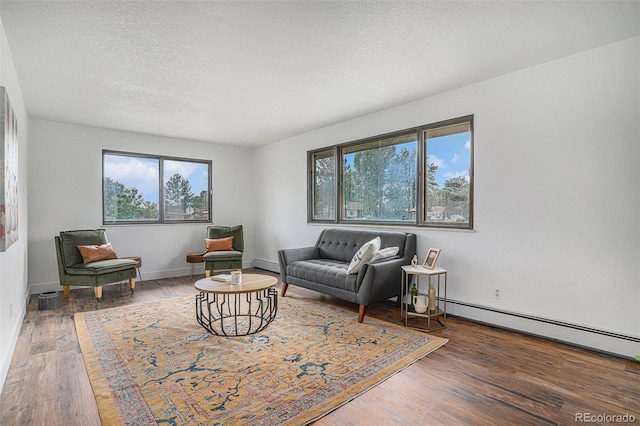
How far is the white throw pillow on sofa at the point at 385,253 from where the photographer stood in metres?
3.69

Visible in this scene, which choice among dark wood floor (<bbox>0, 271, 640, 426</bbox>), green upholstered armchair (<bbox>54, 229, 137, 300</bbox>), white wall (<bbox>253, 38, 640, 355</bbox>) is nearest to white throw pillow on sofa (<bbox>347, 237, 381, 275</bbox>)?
white wall (<bbox>253, 38, 640, 355</bbox>)

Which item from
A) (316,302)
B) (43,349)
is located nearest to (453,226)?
(316,302)

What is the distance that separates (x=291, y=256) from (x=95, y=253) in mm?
2879

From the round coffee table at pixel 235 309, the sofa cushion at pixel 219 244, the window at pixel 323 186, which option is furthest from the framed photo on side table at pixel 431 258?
the sofa cushion at pixel 219 244

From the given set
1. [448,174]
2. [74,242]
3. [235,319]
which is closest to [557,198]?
[448,174]

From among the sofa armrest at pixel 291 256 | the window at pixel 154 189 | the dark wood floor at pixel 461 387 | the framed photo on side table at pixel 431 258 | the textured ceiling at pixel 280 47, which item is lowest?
the dark wood floor at pixel 461 387

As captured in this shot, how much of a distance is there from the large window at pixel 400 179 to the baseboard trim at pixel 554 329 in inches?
36.7

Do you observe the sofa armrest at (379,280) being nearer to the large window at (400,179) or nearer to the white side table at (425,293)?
the white side table at (425,293)

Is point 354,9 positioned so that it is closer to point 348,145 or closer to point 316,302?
point 348,145

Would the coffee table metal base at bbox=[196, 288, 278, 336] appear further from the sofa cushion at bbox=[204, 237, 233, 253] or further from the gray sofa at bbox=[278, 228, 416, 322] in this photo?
the sofa cushion at bbox=[204, 237, 233, 253]

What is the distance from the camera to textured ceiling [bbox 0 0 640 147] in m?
2.31

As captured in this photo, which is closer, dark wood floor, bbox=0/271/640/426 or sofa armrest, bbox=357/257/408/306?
dark wood floor, bbox=0/271/640/426

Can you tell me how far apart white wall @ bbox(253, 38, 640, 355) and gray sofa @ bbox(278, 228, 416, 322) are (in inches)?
18.2

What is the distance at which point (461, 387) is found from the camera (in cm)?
226
